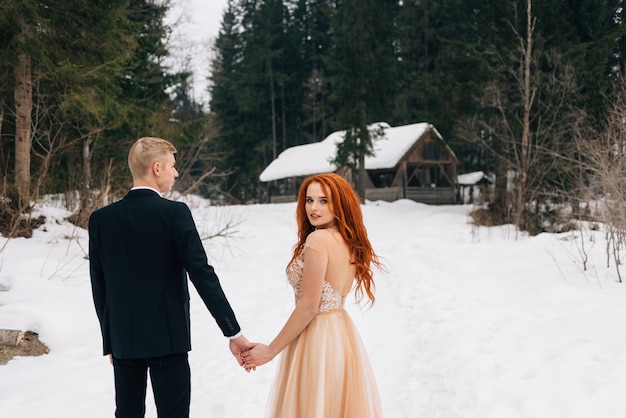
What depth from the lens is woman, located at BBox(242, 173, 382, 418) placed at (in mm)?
2538

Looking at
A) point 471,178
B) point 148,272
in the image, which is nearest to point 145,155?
point 148,272

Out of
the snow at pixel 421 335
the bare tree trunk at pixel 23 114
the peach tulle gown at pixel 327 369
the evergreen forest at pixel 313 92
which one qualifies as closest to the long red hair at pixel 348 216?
the peach tulle gown at pixel 327 369

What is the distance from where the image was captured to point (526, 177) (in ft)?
50.9

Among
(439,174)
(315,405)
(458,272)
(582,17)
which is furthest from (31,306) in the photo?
(439,174)

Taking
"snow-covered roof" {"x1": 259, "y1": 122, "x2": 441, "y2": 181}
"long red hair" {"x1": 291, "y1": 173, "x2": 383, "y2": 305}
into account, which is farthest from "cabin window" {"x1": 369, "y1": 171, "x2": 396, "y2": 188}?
"long red hair" {"x1": 291, "y1": 173, "x2": 383, "y2": 305}

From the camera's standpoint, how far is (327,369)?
8.44 ft

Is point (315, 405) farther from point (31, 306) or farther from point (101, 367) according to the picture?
point (31, 306)

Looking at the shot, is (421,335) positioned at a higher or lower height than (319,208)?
lower

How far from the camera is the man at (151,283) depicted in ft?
8.46

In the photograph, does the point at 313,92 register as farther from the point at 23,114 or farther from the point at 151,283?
the point at 151,283

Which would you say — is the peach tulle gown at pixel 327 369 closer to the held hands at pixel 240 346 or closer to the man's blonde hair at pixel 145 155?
the held hands at pixel 240 346

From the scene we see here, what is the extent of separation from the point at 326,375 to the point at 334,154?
2680 centimetres

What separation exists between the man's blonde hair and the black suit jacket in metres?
0.16

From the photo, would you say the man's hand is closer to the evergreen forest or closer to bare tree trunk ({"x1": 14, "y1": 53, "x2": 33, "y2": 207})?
the evergreen forest
